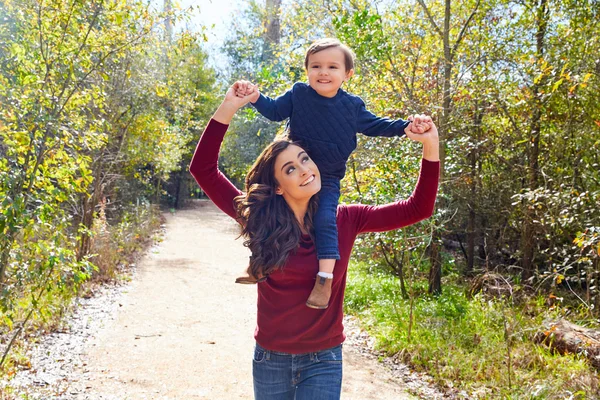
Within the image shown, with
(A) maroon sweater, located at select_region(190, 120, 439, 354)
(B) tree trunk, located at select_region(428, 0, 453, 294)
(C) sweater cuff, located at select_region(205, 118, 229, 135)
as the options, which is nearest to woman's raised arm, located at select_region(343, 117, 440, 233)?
(A) maroon sweater, located at select_region(190, 120, 439, 354)

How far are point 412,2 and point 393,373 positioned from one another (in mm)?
5318

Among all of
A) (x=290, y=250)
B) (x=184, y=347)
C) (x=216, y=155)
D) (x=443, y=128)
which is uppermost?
(x=443, y=128)

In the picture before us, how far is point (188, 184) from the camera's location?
27.2 meters

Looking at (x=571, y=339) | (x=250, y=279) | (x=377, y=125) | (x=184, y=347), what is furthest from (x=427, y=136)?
(x=184, y=347)

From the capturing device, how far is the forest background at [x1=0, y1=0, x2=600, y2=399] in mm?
3912

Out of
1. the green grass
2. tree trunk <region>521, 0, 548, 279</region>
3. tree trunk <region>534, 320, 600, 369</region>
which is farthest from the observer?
tree trunk <region>521, 0, 548, 279</region>

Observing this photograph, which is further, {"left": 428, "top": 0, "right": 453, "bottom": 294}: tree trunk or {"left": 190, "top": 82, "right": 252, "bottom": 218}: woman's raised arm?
{"left": 428, "top": 0, "right": 453, "bottom": 294}: tree trunk

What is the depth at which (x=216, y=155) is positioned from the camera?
7.14 feet

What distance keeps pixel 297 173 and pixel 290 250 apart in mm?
296

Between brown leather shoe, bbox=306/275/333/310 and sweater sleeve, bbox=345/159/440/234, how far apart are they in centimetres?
33

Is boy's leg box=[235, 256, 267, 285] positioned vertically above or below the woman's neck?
below

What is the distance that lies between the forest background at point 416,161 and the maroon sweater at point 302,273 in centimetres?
184

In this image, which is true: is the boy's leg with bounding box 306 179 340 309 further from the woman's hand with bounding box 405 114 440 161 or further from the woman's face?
the woman's hand with bounding box 405 114 440 161

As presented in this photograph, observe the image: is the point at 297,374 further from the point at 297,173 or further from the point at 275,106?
the point at 275,106
